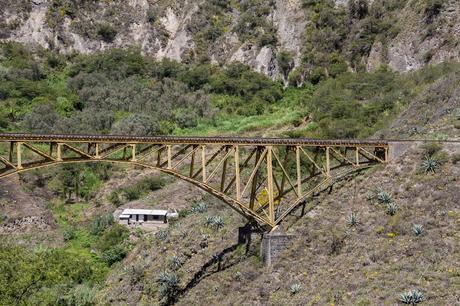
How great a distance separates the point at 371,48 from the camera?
8144 cm

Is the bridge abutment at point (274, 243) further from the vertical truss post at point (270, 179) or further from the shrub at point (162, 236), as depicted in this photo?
the shrub at point (162, 236)

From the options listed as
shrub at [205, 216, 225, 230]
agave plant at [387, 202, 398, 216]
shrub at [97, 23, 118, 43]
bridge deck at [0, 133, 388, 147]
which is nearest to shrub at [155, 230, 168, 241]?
shrub at [205, 216, 225, 230]

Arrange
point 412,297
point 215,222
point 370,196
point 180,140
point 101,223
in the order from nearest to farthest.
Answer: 1. point 412,297
2. point 180,140
3. point 370,196
4. point 215,222
5. point 101,223

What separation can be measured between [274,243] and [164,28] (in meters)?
76.8

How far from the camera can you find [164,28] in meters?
97.9

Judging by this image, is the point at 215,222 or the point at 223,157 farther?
the point at 215,222

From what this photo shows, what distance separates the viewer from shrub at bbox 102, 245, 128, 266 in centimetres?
3988

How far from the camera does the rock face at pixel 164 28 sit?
89188 mm

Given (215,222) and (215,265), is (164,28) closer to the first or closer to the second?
(215,222)

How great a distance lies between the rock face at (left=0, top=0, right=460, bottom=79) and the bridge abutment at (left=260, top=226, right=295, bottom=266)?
58530mm

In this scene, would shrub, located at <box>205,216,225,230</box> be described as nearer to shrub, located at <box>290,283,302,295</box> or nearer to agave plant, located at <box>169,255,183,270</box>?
agave plant, located at <box>169,255,183,270</box>

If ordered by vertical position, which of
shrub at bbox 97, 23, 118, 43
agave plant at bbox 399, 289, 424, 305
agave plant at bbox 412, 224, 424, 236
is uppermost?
shrub at bbox 97, 23, 118, 43

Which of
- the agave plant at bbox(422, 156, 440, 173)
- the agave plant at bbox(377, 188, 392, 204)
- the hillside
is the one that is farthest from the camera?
the agave plant at bbox(422, 156, 440, 173)

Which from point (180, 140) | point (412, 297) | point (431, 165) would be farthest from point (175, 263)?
point (431, 165)
